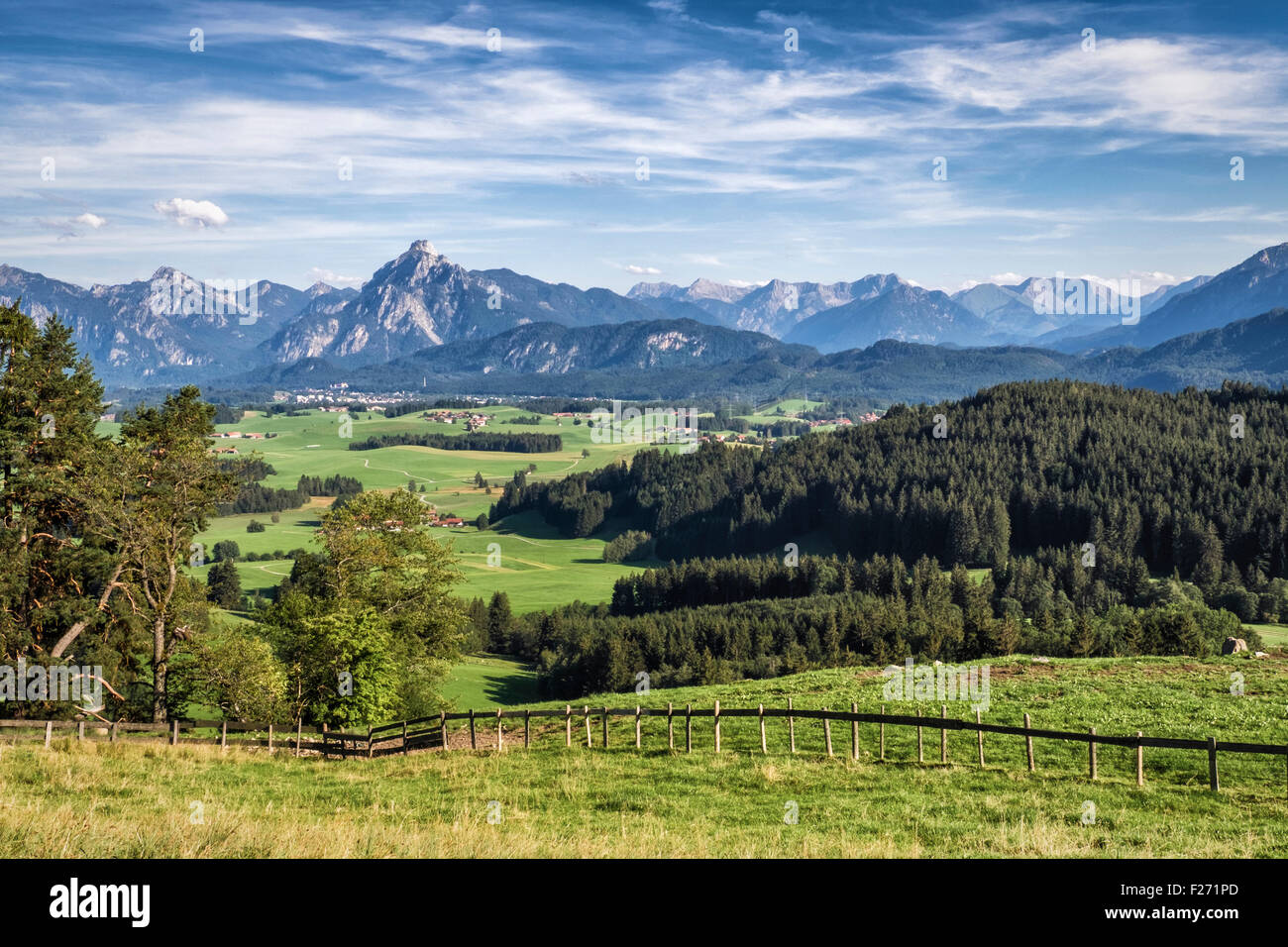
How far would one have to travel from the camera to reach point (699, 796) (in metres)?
22.0

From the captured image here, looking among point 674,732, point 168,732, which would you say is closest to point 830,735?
point 674,732

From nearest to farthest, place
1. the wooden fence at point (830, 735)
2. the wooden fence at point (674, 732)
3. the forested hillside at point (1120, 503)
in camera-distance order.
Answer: the wooden fence at point (830, 735), the wooden fence at point (674, 732), the forested hillside at point (1120, 503)

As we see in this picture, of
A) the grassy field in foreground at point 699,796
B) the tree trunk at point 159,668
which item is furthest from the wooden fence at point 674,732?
the tree trunk at point 159,668

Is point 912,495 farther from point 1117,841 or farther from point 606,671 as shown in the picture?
point 1117,841

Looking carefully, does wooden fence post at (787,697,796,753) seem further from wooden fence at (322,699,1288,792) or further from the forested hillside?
the forested hillside

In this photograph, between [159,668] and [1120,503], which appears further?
[1120,503]

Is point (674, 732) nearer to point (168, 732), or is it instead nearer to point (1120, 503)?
point (168, 732)

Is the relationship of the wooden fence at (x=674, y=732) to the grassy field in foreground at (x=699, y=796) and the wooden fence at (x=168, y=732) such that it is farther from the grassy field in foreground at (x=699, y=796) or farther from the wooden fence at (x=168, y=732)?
the grassy field in foreground at (x=699, y=796)

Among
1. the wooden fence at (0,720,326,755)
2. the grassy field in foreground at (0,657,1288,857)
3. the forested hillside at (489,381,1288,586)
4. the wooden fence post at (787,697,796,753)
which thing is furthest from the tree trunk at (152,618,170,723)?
the forested hillside at (489,381,1288,586)

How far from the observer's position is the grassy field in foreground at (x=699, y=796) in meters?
12.9

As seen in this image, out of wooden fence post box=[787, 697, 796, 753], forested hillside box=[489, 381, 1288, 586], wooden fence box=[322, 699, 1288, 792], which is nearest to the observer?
wooden fence box=[322, 699, 1288, 792]

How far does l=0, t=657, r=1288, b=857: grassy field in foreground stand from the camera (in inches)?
508

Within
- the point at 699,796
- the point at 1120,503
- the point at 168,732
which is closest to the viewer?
the point at 699,796
